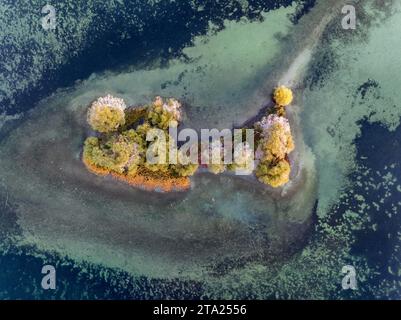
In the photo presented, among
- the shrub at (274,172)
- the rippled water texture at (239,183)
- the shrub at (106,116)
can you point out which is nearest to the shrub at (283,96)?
the rippled water texture at (239,183)

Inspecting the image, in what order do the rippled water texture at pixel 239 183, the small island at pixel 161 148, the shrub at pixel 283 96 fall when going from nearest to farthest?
the small island at pixel 161 148 < the shrub at pixel 283 96 < the rippled water texture at pixel 239 183

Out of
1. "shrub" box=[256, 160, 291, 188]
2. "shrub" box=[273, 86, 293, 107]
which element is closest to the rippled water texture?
"shrub" box=[273, 86, 293, 107]

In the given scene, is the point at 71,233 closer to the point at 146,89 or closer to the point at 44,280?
the point at 44,280

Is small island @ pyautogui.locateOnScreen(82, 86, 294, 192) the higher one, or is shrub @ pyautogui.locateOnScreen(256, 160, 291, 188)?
small island @ pyautogui.locateOnScreen(82, 86, 294, 192)

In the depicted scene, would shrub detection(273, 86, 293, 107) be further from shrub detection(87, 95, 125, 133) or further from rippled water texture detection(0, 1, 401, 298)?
shrub detection(87, 95, 125, 133)

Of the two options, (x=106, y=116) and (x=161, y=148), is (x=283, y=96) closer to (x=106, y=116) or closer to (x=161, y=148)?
(x=161, y=148)

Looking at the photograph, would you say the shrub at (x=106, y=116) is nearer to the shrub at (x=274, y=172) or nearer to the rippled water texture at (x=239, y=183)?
the rippled water texture at (x=239, y=183)

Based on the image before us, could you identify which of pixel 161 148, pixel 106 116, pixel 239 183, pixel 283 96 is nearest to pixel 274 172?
pixel 239 183

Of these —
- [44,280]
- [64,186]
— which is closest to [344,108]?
[64,186]
